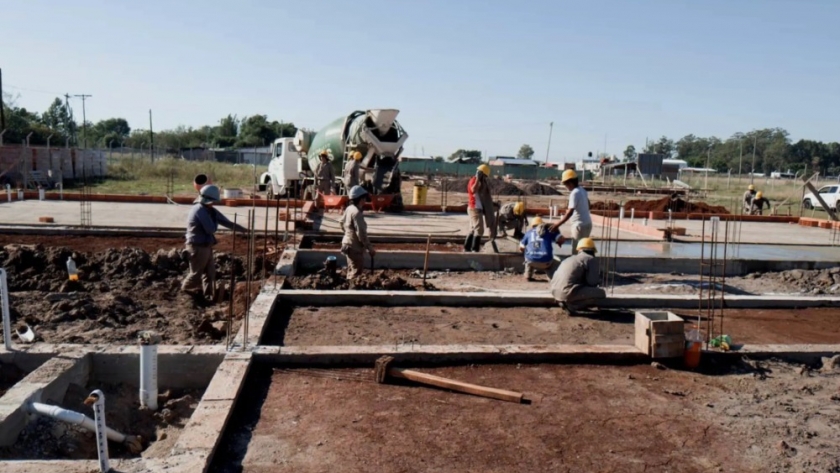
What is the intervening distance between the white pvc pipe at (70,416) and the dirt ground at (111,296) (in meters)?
1.98

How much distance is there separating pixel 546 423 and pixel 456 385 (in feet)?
2.54

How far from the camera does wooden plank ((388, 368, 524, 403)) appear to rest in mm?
4859

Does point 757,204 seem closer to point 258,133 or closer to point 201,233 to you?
point 201,233

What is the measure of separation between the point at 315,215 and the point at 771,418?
13.2 meters

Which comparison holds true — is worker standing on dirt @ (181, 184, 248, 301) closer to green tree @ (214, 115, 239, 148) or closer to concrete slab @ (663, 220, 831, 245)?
concrete slab @ (663, 220, 831, 245)

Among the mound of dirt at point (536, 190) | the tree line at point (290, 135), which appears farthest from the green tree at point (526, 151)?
the mound of dirt at point (536, 190)

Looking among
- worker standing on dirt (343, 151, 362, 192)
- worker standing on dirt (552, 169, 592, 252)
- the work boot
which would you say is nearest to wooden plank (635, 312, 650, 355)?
worker standing on dirt (552, 169, 592, 252)

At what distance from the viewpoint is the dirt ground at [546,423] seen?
3947 mm

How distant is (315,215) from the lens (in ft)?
55.1

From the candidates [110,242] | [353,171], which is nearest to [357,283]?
[110,242]

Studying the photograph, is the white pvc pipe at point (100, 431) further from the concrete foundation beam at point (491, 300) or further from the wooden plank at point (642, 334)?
the wooden plank at point (642, 334)

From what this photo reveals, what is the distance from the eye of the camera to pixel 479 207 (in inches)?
439

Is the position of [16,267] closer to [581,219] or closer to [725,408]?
[581,219]

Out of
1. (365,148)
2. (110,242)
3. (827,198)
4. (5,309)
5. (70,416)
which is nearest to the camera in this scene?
(70,416)
